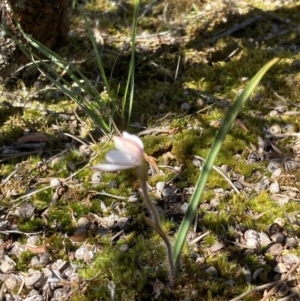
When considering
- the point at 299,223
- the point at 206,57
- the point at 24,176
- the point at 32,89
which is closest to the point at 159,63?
the point at 206,57

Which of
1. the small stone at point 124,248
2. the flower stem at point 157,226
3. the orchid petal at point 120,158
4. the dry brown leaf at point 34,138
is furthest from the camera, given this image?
the dry brown leaf at point 34,138

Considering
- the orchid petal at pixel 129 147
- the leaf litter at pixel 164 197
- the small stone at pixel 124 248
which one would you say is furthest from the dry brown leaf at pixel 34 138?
the orchid petal at pixel 129 147

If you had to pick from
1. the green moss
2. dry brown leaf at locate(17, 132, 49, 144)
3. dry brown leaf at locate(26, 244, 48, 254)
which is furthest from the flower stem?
dry brown leaf at locate(17, 132, 49, 144)

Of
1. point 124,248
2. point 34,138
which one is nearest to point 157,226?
point 124,248

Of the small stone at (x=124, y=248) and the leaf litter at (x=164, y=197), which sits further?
the small stone at (x=124, y=248)

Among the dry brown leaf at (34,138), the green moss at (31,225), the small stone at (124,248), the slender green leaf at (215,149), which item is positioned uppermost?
the slender green leaf at (215,149)

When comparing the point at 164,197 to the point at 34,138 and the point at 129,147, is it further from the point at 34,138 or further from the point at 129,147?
the point at 129,147

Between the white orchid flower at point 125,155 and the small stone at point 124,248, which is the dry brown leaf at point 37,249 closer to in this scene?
the small stone at point 124,248

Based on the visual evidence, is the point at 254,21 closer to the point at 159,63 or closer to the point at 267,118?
the point at 159,63
